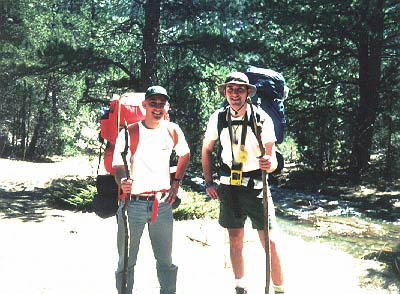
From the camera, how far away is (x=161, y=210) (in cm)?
379

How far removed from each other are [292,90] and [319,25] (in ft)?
9.98

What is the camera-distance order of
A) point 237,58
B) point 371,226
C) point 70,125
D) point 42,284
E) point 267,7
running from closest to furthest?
point 42,284 → point 371,226 → point 237,58 → point 267,7 → point 70,125

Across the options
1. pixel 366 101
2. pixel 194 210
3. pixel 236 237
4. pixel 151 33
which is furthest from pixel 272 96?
pixel 366 101

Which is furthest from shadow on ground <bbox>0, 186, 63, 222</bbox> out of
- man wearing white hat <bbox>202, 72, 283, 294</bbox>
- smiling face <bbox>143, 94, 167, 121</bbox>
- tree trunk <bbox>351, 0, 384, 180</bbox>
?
tree trunk <bbox>351, 0, 384, 180</bbox>

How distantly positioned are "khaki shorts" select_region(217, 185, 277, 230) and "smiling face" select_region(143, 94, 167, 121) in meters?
0.96

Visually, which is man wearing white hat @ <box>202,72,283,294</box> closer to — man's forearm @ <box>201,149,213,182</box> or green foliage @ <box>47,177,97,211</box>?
man's forearm @ <box>201,149,213,182</box>

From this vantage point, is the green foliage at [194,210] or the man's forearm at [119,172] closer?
the man's forearm at [119,172]

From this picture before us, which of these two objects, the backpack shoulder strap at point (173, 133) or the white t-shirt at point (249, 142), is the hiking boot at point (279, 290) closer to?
the white t-shirt at point (249, 142)

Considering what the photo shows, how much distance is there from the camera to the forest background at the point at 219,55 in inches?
494

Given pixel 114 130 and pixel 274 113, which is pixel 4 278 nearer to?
pixel 114 130

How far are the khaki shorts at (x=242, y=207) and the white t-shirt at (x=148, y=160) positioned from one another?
65 centimetres

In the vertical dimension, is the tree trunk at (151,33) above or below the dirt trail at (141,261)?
above

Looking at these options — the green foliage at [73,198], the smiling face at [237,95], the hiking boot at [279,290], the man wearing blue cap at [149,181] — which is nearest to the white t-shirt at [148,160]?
the man wearing blue cap at [149,181]

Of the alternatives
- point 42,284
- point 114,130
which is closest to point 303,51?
point 114,130
